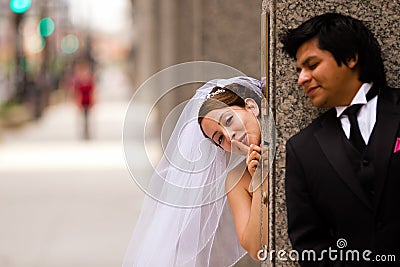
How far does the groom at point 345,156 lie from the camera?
3.03m

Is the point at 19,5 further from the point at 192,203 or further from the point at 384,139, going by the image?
the point at 384,139

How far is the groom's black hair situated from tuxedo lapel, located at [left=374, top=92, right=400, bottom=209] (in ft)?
0.44

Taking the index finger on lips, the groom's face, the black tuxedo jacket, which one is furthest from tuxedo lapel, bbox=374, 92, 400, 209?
the index finger on lips

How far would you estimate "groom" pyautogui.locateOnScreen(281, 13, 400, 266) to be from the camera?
303 centimetres

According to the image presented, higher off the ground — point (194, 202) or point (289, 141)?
point (289, 141)

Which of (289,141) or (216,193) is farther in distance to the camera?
(216,193)

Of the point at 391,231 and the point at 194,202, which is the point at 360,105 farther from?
the point at 194,202

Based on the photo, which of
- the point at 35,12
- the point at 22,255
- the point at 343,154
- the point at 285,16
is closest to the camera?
the point at 343,154

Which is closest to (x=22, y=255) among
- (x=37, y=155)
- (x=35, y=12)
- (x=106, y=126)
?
(x=37, y=155)

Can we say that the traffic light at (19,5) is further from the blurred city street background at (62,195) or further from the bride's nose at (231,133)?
the bride's nose at (231,133)

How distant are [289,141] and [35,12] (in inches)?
1835

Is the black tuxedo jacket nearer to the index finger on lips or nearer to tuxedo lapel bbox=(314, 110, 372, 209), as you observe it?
tuxedo lapel bbox=(314, 110, 372, 209)

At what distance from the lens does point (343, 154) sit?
10.0 ft

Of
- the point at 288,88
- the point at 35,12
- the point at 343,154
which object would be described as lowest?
the point at 343,154
